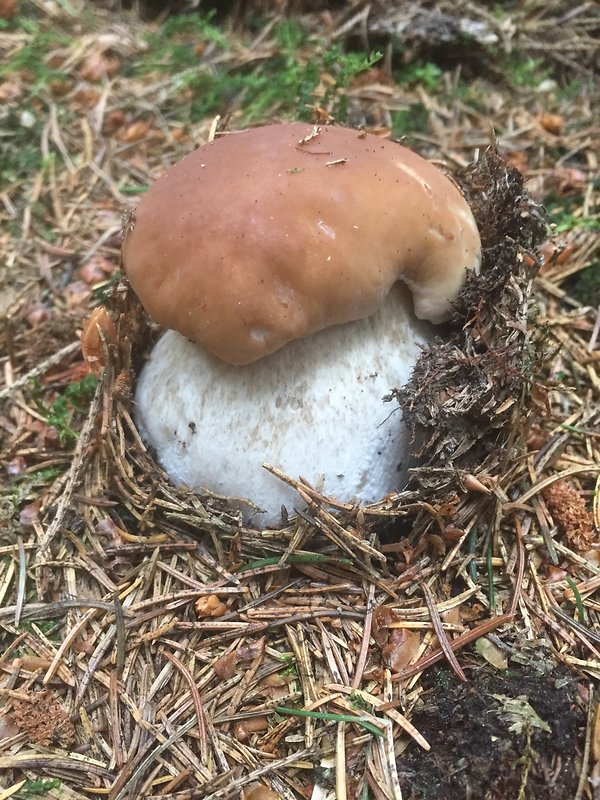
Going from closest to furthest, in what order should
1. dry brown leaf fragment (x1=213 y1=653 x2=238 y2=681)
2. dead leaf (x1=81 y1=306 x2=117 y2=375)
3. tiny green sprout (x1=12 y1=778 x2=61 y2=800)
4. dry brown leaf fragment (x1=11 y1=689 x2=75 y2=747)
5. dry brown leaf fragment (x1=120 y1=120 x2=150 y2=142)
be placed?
tiny green sprout (x1=12 y1=778 x2=61 y2=800) → dry brown leaf fragment (x1=11 y1=689 x2=75 y2=747) → dry brown leaf fragment (x1=213 y1=653 x2=238 y2=681) → dead leaf (x1=81 y1=306 x2=117 y2=375) → dry brown leaf fragment (x1=120 y1=120 x2=150 y2=142)

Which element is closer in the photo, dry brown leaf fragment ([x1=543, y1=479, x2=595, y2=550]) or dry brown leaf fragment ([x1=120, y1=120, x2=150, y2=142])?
dry brown leaf fragment ([x1=543, y1=479, x2=595, y2=550])

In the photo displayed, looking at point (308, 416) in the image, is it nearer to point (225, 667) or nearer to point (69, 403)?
point (225, 667)

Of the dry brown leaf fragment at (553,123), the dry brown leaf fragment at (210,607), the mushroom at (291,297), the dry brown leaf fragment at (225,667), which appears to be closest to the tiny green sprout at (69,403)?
the mushroom at (291,297)

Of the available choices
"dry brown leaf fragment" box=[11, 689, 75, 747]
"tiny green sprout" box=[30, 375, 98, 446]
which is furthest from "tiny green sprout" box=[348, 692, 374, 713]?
"tiny green sprout" box=[30, 375, 98, 446]

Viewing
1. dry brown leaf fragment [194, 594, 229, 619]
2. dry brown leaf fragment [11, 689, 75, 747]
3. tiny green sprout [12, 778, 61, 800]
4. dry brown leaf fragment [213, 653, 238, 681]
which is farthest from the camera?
dry brown leaf fragment [194, 594, 229, 619]

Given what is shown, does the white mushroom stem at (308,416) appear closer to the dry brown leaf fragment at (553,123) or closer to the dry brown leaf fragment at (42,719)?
the dry brown leaf fragment at (42,719)

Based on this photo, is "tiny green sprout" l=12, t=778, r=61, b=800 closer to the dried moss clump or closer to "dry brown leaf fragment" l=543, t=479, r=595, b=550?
the dried moss clump

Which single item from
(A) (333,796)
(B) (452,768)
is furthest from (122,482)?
(B) (452,768)
